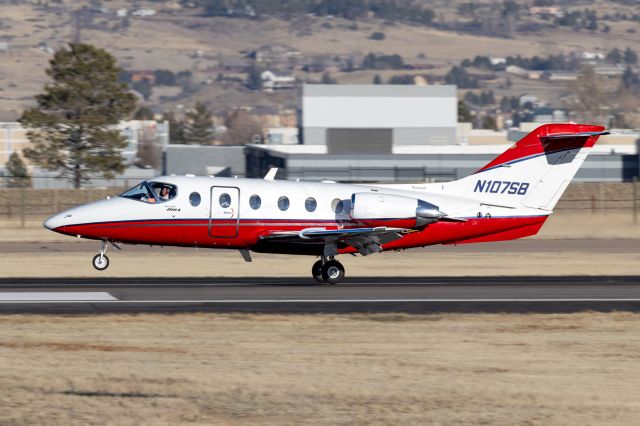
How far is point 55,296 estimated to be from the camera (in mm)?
25406

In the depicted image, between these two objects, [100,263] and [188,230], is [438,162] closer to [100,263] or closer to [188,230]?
[100,263]

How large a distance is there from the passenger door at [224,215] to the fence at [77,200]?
1011 inches

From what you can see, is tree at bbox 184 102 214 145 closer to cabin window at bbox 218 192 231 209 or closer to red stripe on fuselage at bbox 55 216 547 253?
red stripe on fuselage at bbox 55 216 547 253

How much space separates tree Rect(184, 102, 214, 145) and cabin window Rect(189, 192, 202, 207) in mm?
163631

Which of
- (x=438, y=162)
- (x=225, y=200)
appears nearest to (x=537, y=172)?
(x=225, y=200)

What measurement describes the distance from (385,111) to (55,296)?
92.6 meters

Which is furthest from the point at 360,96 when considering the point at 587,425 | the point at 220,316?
the point at 587,425

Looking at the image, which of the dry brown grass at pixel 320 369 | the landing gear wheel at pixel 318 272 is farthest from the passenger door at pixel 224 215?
the dry brown grass at pixel 320 369

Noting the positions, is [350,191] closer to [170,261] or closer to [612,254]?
[170,261]

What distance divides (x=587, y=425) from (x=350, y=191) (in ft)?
50.2

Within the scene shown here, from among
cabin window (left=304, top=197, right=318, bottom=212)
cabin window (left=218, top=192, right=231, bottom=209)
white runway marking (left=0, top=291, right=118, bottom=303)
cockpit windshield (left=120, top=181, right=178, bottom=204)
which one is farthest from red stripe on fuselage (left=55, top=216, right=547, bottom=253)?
white runway marking (left=0, top=291, right=118, bottom=303)

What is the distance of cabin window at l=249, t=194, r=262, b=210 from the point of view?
28.5 metres

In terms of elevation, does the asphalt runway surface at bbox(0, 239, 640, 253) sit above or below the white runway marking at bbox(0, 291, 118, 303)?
above

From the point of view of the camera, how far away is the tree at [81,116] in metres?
70.9
